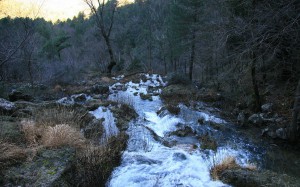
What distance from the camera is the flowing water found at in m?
4.93

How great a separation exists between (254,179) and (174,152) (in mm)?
2346

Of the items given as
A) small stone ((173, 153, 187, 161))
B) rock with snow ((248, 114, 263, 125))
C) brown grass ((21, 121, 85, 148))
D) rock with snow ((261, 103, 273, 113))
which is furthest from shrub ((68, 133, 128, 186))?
rock with snow ((261, 103, 273, 113))

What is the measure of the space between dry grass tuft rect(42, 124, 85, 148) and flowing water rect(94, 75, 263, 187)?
111 cm

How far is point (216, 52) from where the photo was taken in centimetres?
1245

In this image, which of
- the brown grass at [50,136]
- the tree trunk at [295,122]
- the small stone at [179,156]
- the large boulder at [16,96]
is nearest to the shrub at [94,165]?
the brown grass at [50,136]

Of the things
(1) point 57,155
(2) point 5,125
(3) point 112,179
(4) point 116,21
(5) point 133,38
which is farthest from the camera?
(4) point 116,21

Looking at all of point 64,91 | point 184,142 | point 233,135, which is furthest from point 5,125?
point 64,91

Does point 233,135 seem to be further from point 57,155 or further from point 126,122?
point 57,155

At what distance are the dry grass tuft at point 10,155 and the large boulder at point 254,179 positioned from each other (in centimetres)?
401

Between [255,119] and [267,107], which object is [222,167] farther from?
[267,107]

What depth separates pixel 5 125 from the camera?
5.21 m

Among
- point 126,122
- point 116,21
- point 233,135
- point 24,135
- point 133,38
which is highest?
point 116,21

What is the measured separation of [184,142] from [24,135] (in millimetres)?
4791

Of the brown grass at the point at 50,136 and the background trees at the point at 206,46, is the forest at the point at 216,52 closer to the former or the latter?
the background trees at the point at 206,46
